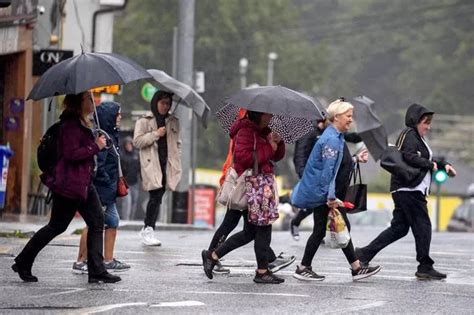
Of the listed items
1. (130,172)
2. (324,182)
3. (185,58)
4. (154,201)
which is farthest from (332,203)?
(185,58)

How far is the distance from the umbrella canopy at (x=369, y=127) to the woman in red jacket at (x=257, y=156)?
6250 mm

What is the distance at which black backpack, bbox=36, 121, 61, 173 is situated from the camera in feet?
39.1

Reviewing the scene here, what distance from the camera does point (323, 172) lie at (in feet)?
42.0

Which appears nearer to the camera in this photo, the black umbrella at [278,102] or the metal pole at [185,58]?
the black umbrella at [278,102]

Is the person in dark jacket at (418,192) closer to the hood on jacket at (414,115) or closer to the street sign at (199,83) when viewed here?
the hood on jacket at (414,115)

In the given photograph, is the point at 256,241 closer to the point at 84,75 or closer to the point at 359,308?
the point at 359,308

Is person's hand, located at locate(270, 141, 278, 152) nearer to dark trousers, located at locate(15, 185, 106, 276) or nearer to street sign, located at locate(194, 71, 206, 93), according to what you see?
dark trousers, located at locate(15, 185, 106, 276)

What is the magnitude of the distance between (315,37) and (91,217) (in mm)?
88525

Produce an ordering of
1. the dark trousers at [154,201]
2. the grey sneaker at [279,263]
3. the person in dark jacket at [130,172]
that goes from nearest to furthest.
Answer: the grey sneaker at [279,263] → the dark trousers at [154,201] → the person in dark jacket at [130,172]

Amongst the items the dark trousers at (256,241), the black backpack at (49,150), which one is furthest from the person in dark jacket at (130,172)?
the black backpack at (49,150)

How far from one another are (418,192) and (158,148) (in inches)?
152

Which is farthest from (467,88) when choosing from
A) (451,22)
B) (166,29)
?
(166,29)

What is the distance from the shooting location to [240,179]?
1268cm

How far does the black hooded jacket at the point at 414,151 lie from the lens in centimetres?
1362
